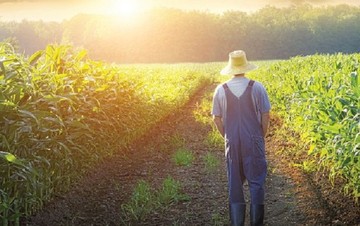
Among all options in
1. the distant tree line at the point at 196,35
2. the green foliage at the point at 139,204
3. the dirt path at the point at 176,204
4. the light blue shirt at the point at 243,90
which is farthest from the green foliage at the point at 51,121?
the distant tree line at the point at 196,35

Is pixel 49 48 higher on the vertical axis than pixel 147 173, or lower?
higher

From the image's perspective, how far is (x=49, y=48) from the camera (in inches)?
271

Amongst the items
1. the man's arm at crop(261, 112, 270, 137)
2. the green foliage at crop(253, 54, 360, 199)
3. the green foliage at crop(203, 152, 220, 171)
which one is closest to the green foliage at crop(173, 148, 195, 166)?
the green foliage at crop(203, 152, 220, 171)

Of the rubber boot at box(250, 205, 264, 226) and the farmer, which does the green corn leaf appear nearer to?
the farmer

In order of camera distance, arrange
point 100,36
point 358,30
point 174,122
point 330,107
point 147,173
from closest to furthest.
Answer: point 330,107 → point 147,173 → point 174,122 → point 100,36 → point 358,30

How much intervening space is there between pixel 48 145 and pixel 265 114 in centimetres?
244

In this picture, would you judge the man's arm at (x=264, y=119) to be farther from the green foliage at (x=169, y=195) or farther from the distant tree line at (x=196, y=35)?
the distant tree line at (x=196, y=35)

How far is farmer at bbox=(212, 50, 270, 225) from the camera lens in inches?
233

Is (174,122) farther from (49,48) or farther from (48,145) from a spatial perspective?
(48,145)

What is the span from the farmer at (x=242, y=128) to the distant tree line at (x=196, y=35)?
226ft

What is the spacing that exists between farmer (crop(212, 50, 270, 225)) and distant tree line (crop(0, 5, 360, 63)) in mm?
69002

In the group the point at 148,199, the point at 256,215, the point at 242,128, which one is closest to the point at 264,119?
the point at 242,128

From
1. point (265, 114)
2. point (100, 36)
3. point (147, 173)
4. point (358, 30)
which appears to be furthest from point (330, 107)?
point (358, 30)

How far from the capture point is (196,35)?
280 ft
